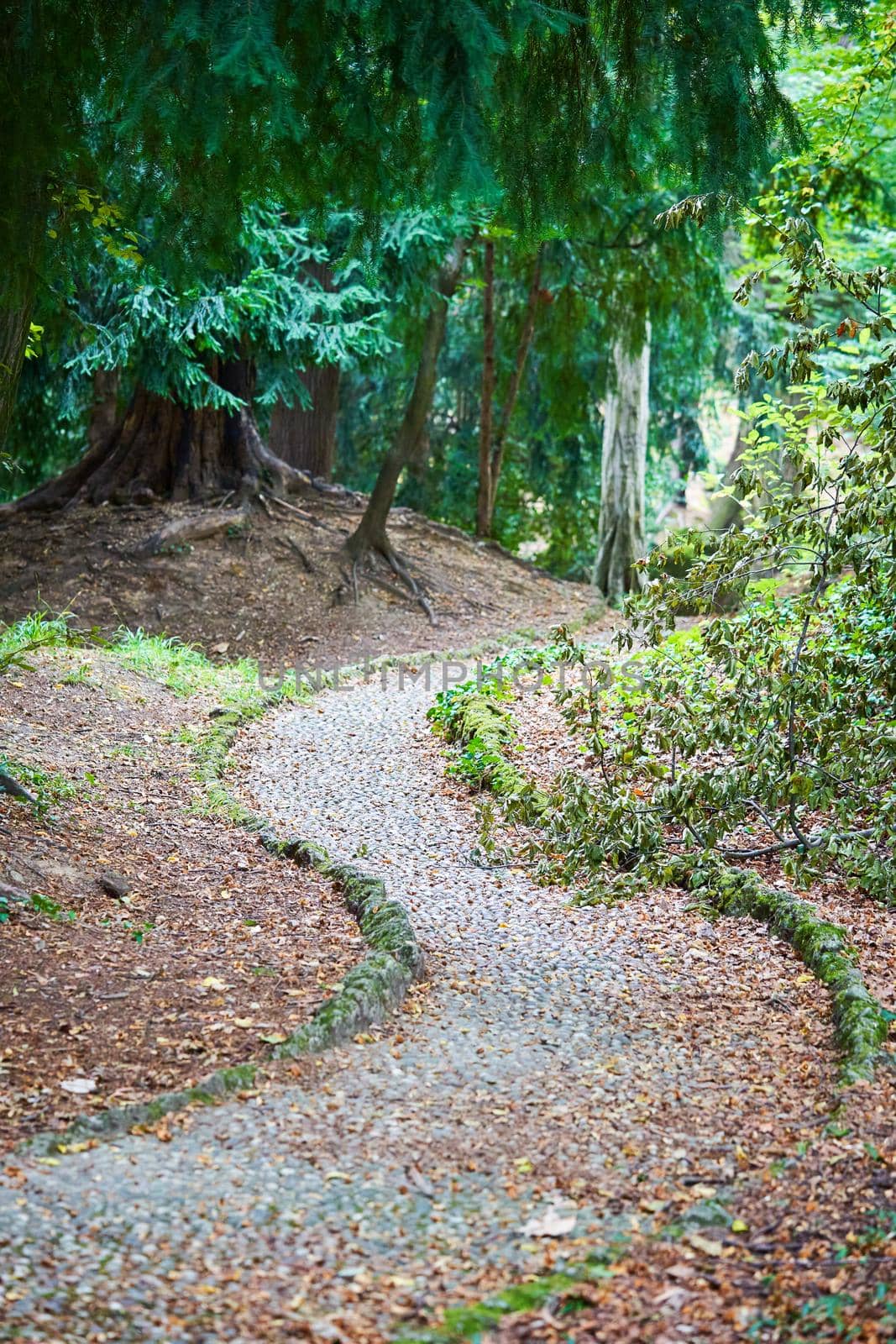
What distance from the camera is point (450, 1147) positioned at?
2881 mm

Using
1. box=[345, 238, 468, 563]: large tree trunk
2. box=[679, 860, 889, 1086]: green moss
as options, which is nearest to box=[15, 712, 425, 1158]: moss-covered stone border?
box=[679, 860, 889, 1086]: green moss

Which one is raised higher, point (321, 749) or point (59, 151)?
point (59, 151)

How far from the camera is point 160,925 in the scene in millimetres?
4262

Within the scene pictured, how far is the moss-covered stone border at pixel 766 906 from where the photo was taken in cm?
339

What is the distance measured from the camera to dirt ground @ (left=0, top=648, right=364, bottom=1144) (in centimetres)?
324

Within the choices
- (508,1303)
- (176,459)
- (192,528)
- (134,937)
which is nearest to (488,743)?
(134,937)

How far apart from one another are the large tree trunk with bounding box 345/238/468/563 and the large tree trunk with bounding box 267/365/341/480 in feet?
7.63

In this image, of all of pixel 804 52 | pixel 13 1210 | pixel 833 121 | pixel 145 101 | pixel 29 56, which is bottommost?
pixel 13 1210

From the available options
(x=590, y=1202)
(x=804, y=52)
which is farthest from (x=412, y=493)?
(x=590, y=1202)

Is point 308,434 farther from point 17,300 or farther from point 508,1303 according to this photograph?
point 508,1303

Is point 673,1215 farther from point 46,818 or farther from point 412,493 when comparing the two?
point 412,493

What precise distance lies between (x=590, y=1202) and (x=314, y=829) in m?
3.23

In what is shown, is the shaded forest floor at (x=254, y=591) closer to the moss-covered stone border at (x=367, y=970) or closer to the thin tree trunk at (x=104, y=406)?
the thin tree trunk at (x=104, y=406)

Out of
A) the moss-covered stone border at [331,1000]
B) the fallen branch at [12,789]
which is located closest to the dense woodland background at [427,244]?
the fallen branch at [12,789]
